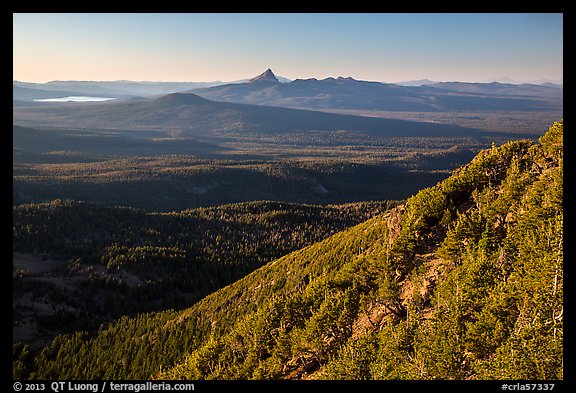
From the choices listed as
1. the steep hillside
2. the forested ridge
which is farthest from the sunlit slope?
the forested ridge

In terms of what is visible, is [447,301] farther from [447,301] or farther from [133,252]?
[133,252]

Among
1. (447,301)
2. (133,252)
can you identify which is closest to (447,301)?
(447,301)

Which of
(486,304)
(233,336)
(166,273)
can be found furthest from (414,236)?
(166,273)

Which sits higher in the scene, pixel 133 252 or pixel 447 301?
pixel 447 301

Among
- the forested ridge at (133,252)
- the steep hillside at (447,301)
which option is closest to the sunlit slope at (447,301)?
the steep hillside at (447,301)

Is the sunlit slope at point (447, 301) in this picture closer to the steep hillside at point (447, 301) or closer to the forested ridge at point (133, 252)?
the steep hillside at point (447, 301)

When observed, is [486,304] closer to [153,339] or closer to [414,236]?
[414,236]

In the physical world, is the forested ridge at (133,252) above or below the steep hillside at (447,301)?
below

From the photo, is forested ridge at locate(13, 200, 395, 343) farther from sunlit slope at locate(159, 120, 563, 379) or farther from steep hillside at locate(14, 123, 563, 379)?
sunlit slope at locate(159, 120, 563, 379)

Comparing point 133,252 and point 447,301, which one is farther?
point 133,252
